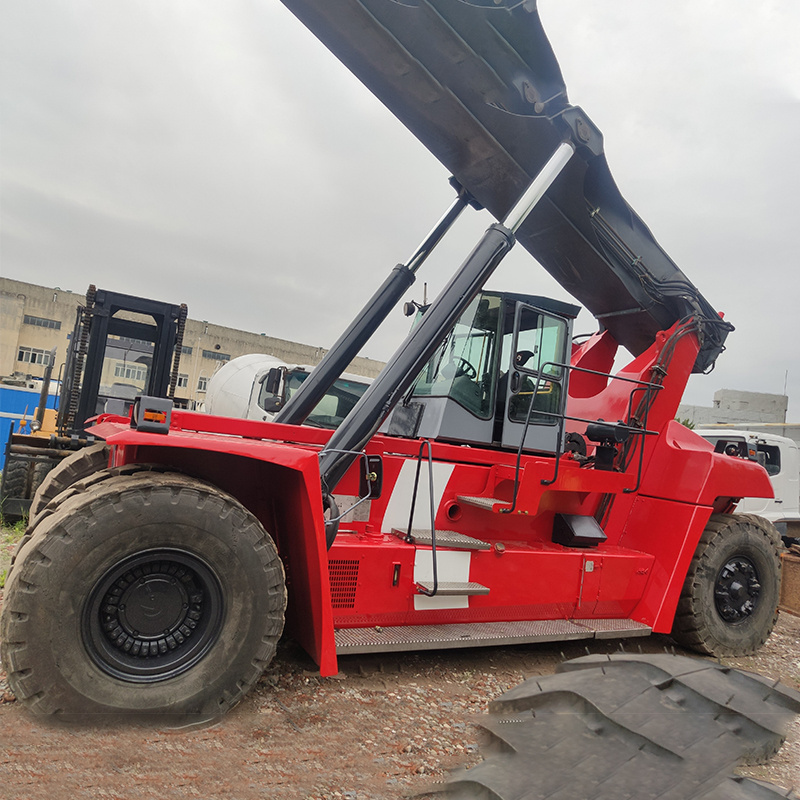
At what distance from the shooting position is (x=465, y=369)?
5008 millimetres

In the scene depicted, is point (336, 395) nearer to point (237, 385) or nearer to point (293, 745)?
point (237, 385)

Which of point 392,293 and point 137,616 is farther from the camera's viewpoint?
point 392,293

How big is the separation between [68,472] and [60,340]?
38307mm

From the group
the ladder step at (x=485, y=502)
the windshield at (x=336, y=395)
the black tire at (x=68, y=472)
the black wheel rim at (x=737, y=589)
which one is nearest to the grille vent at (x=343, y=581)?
the ladder step at (x=485, y=502)

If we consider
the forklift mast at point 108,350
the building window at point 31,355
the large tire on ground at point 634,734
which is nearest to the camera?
the large tire on ground at point 634,734

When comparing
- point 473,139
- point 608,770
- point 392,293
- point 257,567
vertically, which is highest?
point 473,139

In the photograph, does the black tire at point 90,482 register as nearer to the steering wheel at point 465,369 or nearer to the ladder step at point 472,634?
the ladder step at point 472,634

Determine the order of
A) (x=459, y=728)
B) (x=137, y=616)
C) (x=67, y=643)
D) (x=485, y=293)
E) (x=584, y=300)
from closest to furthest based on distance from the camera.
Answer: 1. (x=67, y=643)
2. (x=137, y=616)
3. (x=459, y=728)
4. (x=485, y=293)
5. (x=584, y=300)

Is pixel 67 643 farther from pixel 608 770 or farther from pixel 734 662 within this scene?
pixel 734 662

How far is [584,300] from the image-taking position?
6.00 metres

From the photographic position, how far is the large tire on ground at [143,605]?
2.88 m

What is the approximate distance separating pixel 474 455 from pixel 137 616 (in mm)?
2600

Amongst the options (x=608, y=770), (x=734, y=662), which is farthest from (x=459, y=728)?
(x=734, y=662)

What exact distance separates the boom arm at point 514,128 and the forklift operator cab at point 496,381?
0.63m
